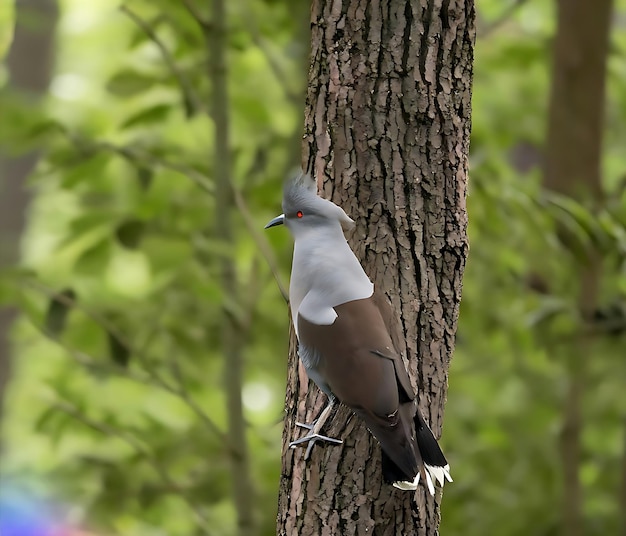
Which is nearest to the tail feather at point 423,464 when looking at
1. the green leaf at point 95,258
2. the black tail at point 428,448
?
the black tail at point 428,448

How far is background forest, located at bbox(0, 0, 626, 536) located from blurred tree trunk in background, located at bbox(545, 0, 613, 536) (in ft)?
0.26

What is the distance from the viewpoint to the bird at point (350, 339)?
1.04m

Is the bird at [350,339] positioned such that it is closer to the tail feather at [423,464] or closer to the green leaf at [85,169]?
the tail feather at [423,464]

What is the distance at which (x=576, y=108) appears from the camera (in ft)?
9.66

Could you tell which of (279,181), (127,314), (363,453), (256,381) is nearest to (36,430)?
(127,314)

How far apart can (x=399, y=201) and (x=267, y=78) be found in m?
1.85

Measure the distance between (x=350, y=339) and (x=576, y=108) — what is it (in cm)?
220

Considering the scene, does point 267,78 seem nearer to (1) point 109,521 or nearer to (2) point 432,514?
(1) point 109,521

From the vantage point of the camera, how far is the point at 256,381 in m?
3.25

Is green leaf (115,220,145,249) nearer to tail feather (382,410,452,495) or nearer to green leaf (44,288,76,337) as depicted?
green leaf (44,288,76,337)

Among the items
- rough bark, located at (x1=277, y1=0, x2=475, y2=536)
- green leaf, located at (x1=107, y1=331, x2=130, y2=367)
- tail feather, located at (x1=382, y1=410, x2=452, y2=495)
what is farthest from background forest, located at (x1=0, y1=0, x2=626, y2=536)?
tail feather, located at (x1=382, y1=410, x2=452, y2=495)

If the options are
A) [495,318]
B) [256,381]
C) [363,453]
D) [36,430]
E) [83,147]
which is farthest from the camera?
[256,381]

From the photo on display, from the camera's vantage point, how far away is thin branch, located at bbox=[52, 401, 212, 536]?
2.02 m

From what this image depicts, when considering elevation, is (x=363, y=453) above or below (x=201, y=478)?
below
